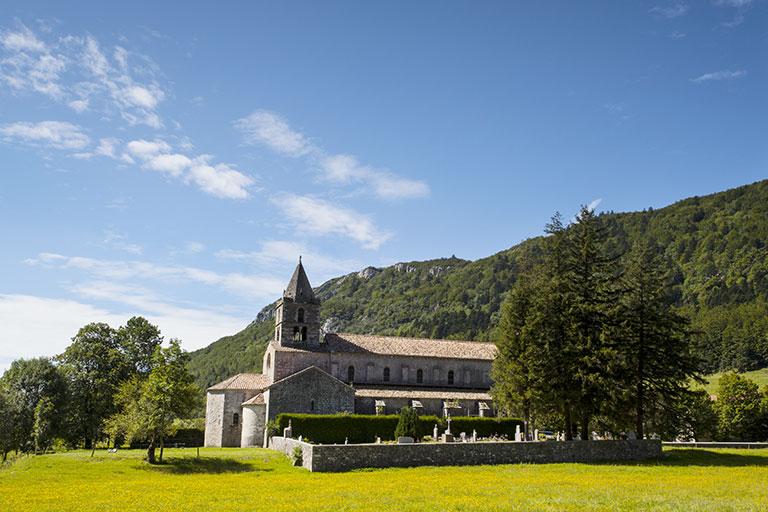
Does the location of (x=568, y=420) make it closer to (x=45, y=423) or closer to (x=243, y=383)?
(x=243, y=383)

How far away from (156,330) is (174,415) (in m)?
23.4

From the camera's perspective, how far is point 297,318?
63.3m

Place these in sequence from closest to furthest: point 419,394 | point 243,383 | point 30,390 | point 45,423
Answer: point 45,423, point 243,383, point 30,390, point 419,394

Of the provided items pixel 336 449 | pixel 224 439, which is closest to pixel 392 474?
pixel 336 449

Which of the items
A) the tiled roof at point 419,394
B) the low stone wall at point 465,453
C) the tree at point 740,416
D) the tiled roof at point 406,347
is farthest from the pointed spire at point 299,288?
the tree at point 740,416

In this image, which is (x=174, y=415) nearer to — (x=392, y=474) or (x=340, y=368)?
(x=392, y=474)

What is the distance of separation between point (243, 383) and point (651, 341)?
36.5 m

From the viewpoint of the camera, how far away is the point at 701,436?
63.3 metres

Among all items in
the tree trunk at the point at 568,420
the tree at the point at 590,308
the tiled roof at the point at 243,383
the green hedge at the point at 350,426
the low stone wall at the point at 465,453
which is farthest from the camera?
the tiled roof at the point at 243,383

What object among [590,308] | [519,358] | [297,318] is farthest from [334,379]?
[590,308]

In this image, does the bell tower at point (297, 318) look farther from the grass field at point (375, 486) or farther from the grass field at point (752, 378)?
the grass field at point (752, 378)

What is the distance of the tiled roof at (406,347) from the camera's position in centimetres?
6469

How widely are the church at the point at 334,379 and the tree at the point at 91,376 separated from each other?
9.80m

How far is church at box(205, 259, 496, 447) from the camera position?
55.0m
